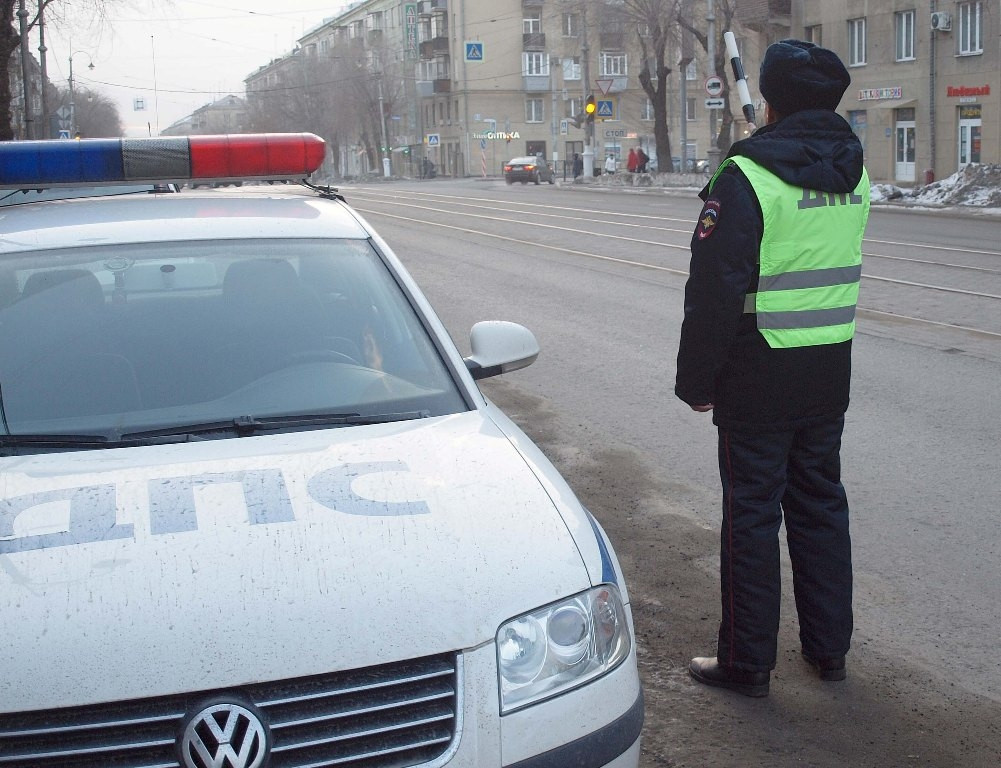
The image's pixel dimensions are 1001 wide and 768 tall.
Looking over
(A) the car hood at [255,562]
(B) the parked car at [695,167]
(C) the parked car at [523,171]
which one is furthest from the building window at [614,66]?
(A) the car hood at [255,562]

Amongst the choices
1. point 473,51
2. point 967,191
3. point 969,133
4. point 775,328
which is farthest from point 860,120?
point 775,328

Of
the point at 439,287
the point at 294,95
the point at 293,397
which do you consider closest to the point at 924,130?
the point at 439,287

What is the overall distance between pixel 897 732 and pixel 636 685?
4.14 feet

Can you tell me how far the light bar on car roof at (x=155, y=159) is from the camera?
4.18 meters

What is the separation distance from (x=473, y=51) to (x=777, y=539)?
73310 millimetres

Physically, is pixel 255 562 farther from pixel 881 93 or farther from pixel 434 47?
pixel 434 47

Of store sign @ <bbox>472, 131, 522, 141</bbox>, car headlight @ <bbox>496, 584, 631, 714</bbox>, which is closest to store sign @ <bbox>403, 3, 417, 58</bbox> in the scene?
store sign @ <bbox>472, 131, 522, 141</bbox>

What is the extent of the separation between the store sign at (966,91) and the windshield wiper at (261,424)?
117ft

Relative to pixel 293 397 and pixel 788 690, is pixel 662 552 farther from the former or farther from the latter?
pixel 293 397

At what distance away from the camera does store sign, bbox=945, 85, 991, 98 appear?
34656mm

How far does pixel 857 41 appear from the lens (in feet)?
130

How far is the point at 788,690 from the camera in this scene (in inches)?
144

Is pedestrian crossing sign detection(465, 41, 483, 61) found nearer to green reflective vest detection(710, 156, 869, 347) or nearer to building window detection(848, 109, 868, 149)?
building window detection(848, 109, 868, 149)

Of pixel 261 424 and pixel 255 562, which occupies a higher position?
pixel 261 424
